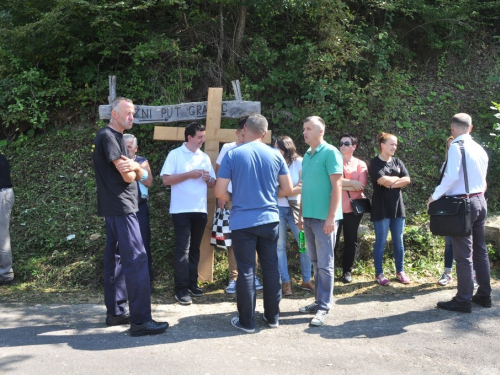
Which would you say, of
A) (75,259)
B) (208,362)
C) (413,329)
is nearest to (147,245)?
Result: (75,259)

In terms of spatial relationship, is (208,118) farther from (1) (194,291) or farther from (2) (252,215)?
(2) (252,215)

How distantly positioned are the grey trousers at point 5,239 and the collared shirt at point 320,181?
12.3ft

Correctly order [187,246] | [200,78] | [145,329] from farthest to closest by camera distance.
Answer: [200,78]
[187,246]
[145,329]

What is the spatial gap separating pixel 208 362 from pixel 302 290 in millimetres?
2342

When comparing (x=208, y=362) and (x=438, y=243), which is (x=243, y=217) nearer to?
(x=208, y=362)

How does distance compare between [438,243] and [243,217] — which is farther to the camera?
[438,243]

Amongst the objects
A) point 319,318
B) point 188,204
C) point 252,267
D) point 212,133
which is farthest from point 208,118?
point 319,318

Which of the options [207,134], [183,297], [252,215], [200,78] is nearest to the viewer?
[252,215]

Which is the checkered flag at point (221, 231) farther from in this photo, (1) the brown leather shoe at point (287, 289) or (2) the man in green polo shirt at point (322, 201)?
(2) the man in green polo shirt at point (322, 201)

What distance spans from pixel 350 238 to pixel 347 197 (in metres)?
0.52

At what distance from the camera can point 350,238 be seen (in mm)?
6496

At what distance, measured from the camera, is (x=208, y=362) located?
13.3 ft

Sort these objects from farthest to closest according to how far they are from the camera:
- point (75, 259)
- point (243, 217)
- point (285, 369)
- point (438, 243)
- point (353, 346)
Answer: point (438, 243), point (75, 259), point (243, 217), point (353, 346), point (285, 369)

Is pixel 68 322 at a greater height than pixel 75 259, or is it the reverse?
pixel 75 259
